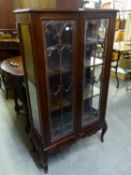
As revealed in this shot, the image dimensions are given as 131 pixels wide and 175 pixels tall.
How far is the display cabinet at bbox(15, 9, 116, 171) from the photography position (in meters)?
1.12

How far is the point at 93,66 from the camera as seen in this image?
4.98 feet

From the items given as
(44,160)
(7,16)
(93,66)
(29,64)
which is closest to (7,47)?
(7,16)

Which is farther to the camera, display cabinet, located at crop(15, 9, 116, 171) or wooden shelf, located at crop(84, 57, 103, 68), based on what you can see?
wooden shelf, located at crop(84, 57, 103, 68)

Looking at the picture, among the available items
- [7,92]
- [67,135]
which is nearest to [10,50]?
[7,92]

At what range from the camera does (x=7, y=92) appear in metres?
3.07

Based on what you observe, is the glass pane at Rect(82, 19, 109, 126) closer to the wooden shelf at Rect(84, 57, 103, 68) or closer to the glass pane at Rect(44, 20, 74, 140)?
the wooden shelf at Rect(84, 57, 103, 68)

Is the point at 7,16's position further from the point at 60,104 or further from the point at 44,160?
the point at 44,160

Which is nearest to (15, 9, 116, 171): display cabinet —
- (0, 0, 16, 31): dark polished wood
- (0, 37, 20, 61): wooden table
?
(0, 37, 20, 61): wooden table

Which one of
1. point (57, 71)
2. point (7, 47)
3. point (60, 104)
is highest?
point (57, 71)

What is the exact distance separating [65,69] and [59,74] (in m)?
0.06

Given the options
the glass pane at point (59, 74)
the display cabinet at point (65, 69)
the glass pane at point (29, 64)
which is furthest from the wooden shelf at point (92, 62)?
the glass pane at point (29, 64)

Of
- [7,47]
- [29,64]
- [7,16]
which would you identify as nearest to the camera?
[29,64]

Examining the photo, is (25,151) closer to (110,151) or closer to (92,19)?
(110,151)

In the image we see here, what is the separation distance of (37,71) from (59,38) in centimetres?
29
